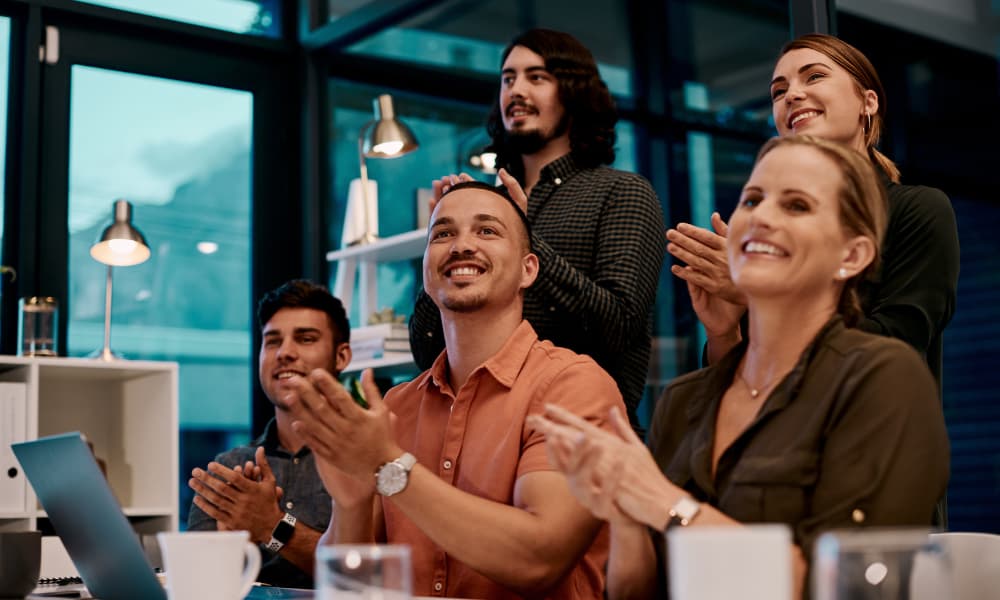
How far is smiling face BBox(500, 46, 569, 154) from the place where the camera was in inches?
102

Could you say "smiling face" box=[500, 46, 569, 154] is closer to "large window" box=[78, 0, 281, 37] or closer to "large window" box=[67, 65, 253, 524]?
"large window" box=[67, 65, 253, 524]

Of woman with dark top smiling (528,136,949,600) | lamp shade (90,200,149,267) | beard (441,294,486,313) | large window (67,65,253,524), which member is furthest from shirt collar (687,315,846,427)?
large window (67,65,253,524)

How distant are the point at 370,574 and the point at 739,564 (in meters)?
0.30

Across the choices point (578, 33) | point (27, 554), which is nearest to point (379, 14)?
point (578, 33)

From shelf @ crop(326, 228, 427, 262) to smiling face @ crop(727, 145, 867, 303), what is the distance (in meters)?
2.33

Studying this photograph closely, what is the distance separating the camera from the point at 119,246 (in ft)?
13.0

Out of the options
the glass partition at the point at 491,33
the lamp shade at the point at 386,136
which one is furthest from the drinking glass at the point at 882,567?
the glass partition at the point at 491,33

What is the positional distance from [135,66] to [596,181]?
8.98 ft

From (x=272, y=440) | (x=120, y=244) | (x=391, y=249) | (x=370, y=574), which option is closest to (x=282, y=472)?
(x=272, y=440)

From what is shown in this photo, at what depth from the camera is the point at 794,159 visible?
153 centimetres

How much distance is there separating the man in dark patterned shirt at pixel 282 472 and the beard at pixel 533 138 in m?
0.76

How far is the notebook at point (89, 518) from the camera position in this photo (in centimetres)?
149

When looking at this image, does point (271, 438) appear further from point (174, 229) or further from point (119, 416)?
point (174, 229)

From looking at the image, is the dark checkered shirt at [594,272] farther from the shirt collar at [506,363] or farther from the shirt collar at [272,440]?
the shirt collar at [272,440]
